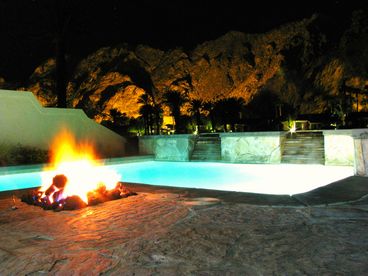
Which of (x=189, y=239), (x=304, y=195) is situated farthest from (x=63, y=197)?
(x=304, y=195)

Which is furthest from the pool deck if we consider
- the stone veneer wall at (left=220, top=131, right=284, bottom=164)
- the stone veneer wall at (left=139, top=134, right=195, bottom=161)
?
the stone veneer wall at (left=139, top=134, right=195, bottom=161)

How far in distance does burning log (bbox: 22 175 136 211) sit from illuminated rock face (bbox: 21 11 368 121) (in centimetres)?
2806

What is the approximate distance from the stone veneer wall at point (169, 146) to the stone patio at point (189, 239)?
942cm

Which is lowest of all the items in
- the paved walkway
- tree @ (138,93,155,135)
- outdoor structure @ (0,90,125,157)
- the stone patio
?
the stone patio

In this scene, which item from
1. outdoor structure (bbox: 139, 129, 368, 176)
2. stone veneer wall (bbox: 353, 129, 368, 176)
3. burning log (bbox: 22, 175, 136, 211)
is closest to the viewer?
burning log (bbox: 22, 175, 136, 211)

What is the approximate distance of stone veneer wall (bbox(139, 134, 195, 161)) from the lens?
14.7 meters

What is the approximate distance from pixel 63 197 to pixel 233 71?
3439cm

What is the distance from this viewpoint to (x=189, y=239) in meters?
3.46

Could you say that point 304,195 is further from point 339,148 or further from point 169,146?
point 169,146

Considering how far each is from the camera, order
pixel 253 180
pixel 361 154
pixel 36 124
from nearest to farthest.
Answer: pixel 361 154
pixel 253 180
pixel 36 124

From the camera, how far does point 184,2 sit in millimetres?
36125

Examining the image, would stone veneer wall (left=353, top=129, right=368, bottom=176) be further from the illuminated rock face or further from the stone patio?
the illuminated rock face

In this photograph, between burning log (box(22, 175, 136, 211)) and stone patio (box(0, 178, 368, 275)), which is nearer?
stone patio (box(0, 178, 368, 275))

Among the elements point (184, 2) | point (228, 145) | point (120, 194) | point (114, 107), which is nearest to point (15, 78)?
point (114, 107)
